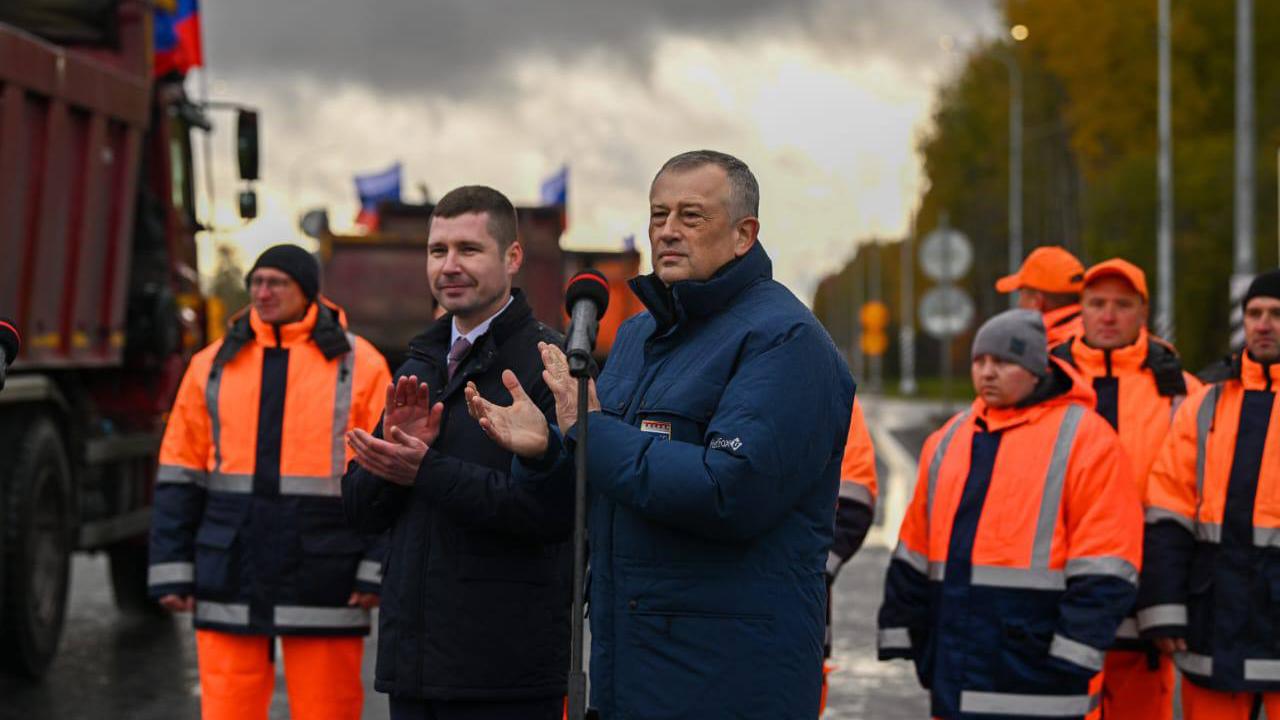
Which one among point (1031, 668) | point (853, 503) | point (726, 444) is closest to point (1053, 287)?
point (853, 503)

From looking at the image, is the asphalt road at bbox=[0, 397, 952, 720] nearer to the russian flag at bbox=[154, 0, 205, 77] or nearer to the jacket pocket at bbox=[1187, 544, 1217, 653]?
the jacket pocket at bbox=[1187, 544, 1217, 653]

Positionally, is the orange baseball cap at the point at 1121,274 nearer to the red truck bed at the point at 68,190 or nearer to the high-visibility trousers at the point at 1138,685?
the high-visibility trousers at the point at 1138,685

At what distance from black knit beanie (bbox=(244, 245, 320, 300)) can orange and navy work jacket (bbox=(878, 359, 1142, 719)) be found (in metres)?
Result: 2.06

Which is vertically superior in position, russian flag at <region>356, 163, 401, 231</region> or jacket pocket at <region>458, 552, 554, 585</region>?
russian flag at <region>356, 163, 401, 231</region>

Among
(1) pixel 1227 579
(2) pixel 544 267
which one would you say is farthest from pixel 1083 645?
(2) pixel 544 267

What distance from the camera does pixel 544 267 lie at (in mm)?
21531

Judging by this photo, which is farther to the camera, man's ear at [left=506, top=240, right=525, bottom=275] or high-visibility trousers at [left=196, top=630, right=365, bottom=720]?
high-visibility trousers at [left=196, top=630, right=365, bottom=720]

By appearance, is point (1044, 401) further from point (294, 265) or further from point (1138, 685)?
point (294, 265)

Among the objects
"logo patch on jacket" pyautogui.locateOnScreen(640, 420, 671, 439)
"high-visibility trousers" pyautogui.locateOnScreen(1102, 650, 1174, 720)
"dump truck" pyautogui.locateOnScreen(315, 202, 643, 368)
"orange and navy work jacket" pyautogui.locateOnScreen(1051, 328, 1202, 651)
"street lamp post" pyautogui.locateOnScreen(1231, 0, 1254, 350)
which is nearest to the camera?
"logo patch on jacket" pyautogui.locateOnScreen(640, 420, 671, 439)

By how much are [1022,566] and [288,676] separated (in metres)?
2.23

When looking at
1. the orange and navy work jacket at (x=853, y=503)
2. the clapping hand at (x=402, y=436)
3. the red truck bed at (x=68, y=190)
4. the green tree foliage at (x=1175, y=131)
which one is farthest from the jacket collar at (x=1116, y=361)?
the green tree foliage at (x=1175, y=131)

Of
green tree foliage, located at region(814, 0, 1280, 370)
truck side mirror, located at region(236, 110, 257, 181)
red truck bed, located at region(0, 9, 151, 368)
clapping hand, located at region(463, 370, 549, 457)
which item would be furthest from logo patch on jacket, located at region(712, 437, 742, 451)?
green tree foliage, located at region(814, 0, 1280, 370)

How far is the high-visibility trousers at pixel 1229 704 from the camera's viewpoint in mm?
6113

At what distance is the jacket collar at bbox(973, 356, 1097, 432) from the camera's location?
5.93 meters
